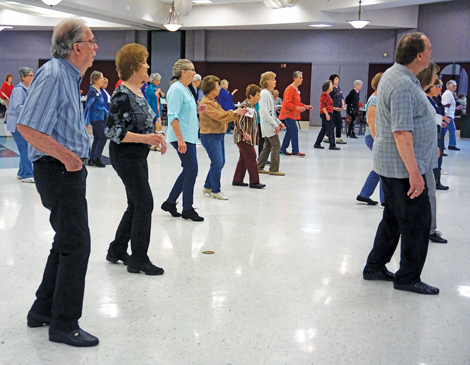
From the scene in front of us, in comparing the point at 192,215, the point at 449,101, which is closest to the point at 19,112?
the point at 192,215

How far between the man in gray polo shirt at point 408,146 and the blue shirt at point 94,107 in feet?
20.3

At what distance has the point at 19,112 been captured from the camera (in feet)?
22.5

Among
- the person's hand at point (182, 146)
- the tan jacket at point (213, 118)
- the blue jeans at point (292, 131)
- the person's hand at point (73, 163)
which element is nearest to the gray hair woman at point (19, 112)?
the tan jacket at point (213, 118)

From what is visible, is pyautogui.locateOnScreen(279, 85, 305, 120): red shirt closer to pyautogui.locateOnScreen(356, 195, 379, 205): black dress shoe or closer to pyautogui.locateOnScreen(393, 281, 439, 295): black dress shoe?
pyautogui.locateOnScreen(356, 195, 379, 205): black dress shoe

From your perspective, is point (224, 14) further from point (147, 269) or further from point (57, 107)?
point (57, 107)

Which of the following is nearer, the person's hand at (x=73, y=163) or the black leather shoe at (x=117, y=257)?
the person's hand at (x=73, y=163)

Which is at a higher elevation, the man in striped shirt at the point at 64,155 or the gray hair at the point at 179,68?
the gray hair at the point at 179,68

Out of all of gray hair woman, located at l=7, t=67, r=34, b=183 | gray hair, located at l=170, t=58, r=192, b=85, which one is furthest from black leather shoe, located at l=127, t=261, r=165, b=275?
gray hair woman, located at l=7, t=67, r=34, b=183

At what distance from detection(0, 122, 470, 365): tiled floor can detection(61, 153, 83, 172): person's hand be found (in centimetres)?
89

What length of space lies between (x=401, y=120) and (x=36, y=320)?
227 cm

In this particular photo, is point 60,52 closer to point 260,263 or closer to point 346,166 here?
point 260,263

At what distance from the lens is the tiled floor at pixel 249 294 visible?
2.53m

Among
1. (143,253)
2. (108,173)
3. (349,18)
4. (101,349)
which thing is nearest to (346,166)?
(108,173)

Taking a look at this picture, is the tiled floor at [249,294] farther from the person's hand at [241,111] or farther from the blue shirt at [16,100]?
the blue shirt at [16,100]
